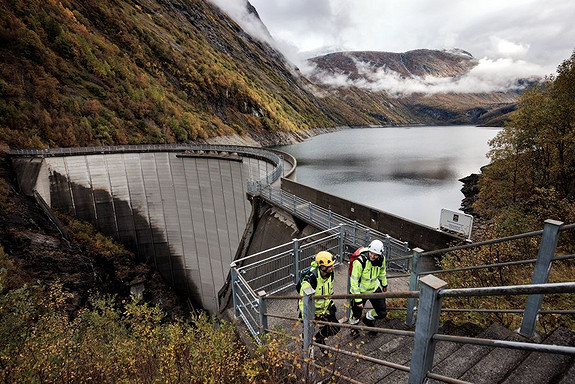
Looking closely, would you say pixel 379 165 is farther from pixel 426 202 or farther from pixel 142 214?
pixel 142 214

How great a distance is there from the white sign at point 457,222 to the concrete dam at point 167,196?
1450cm

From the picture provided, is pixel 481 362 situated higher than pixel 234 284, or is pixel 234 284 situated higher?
pixel 481 362

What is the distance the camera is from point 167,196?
3028cm

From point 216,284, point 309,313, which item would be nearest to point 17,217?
point 216,284

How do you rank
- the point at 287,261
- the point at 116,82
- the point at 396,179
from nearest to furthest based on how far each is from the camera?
the point at 287,261
the point at 396,179
the point at 116,82

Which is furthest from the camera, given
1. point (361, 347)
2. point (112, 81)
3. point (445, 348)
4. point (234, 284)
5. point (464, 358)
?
point (112, 81)

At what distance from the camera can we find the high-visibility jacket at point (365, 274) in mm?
4621

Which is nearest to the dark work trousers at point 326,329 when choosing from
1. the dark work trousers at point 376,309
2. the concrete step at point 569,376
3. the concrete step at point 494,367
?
the dark work trousers at point 376,309

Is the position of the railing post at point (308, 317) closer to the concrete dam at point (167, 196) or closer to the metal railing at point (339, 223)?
the metal railing at point (339, 223)

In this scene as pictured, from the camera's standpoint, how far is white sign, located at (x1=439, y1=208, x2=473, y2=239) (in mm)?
9422

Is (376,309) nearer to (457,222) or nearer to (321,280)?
(321,280)

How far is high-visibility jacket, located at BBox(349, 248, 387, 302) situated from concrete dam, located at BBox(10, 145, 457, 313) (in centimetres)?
1833

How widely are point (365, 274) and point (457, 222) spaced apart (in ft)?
21.3

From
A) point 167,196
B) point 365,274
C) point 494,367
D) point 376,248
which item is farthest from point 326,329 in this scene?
point 167,196
